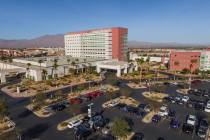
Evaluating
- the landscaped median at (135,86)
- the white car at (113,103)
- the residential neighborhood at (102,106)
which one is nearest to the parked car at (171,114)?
the residential neighborhood at (102,106)

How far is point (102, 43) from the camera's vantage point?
12525 cm

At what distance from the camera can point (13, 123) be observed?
37.3m

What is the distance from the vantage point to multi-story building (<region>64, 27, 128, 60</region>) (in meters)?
118

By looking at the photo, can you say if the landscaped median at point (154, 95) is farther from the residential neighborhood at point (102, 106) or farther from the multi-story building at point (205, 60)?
the multi-story building at point (205, 60)

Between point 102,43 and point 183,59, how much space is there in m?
Answer: 57.5

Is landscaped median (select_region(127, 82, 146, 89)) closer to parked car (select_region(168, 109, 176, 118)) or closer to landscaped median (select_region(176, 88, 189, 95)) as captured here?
landscaped median (select_region(176, 88, 189, 95))

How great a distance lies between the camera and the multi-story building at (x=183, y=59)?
93.4 metres

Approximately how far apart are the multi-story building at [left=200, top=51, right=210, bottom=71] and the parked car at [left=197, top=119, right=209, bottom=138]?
214 ft

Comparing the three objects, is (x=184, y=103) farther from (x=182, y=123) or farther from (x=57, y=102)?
(x=57, y=102)

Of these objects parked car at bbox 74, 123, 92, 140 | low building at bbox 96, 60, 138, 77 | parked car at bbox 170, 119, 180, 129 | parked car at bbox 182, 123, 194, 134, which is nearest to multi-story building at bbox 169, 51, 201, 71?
low building at bbox 96, 60, 138, 77

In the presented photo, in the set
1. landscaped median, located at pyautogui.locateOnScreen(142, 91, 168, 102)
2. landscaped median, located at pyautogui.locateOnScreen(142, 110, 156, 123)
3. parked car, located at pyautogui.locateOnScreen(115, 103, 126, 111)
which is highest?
landscaped median, located at pyautogui.locateOnScreen(142, 91, 168, 102)

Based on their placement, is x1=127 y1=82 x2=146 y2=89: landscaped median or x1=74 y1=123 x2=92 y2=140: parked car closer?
x1=74 y1=123 x2=92 y2=140: parked car

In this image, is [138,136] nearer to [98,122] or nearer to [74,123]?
[98,122]

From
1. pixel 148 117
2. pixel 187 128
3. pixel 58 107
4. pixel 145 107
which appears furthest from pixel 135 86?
pixel 187 128
